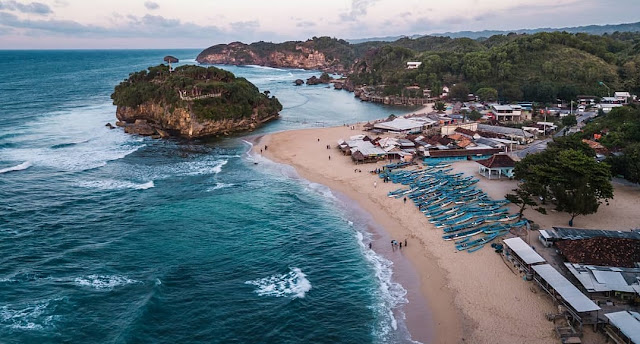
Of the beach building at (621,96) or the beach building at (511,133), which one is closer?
the beach building at (511,133)

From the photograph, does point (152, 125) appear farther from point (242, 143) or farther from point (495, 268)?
point (495, 268)

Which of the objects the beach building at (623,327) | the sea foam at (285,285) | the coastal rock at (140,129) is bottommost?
the sea foam at (285,285)

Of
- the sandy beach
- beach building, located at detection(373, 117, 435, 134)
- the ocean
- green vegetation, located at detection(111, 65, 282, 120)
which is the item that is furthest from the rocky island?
the sandy beach

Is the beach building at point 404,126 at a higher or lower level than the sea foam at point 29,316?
higher

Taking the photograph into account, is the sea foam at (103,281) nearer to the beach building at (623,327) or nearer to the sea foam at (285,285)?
the sea foam at (285,285)

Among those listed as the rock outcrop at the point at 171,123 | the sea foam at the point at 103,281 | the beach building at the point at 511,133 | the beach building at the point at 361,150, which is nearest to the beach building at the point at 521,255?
the sea foam at the point at 103,281

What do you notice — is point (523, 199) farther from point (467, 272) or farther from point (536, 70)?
point (536, 70)

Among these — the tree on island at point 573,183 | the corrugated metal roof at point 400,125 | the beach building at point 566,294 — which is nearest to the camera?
the beach building at point 566,294

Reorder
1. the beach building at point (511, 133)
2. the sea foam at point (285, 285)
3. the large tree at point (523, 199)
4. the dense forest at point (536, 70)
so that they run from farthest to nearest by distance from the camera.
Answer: the dense forest at point (536, 70) < the beach building at point (511, 133) < the large tree at point (523, 199) < the sea foam at point (285, 285)
